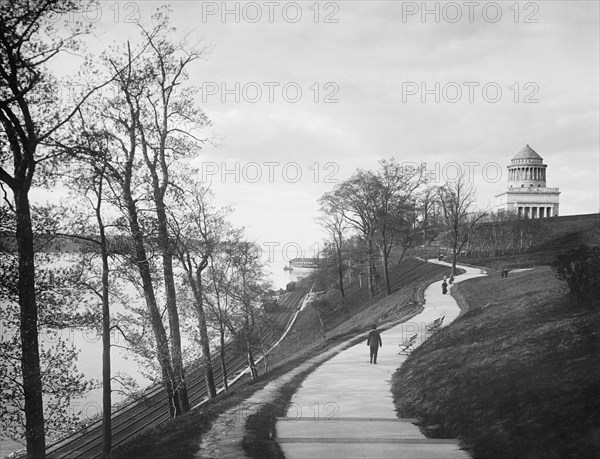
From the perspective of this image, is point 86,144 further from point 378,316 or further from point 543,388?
point 378,316

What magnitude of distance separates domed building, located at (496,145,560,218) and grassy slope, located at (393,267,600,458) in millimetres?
74118

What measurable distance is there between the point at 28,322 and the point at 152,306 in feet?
18.3

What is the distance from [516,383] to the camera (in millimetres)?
10383

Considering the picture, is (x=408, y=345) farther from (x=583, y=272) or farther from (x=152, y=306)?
(x=152, y=306)

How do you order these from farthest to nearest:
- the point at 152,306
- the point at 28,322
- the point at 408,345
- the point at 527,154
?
the point at 527,154, the point at 408,345, the point at 152,306, the point at 28,322

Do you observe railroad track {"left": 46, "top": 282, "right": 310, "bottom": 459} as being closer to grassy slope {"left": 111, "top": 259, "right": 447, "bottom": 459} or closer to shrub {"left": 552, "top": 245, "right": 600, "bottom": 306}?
grassy slope {"left": 111, "top": 259, "right": 447, "bottom": 459}

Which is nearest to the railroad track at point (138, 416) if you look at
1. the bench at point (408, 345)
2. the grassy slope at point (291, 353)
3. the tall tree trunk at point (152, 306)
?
the tall tree trunk at point (152, 306)

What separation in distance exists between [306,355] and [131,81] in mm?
12831

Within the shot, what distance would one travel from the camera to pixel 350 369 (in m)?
17.2

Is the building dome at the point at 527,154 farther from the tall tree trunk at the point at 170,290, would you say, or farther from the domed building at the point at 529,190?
the tall tree trunk at the point at 170,290

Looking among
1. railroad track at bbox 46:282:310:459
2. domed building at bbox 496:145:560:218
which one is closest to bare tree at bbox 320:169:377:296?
railroad track at bbox 46:282:310:459

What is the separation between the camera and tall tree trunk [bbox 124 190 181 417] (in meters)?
14.9

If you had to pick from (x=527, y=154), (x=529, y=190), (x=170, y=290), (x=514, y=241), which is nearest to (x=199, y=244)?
(x=170, y=290)

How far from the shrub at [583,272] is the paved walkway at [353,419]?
20.8 ft
